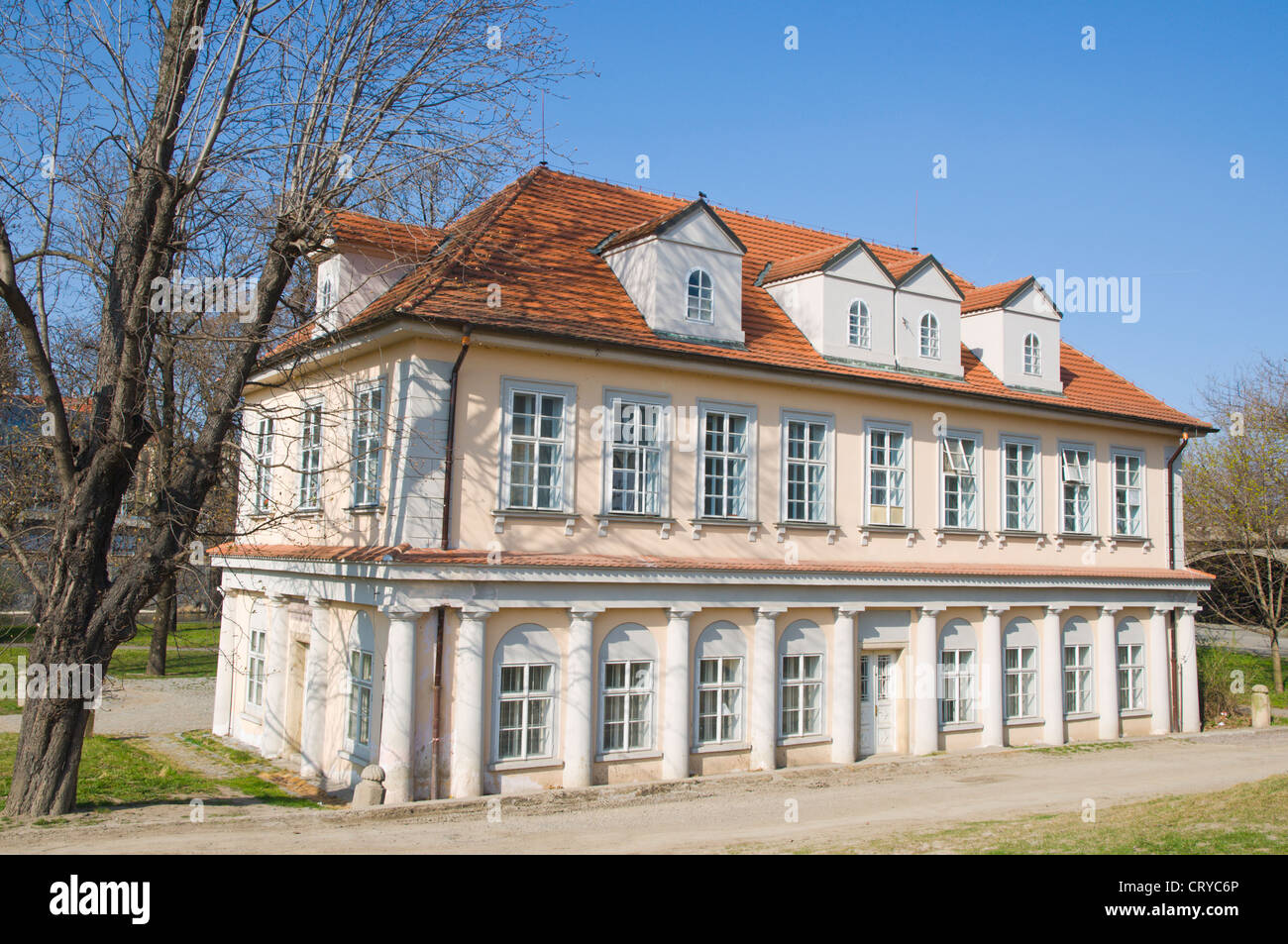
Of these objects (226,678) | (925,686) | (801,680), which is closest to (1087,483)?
(925,686)

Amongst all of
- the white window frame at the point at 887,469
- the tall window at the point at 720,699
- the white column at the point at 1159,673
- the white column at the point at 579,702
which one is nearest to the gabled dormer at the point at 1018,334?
the white window frame at the point at 887,469

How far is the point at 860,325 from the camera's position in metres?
20.5

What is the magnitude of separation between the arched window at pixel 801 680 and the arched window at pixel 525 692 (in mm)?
4434

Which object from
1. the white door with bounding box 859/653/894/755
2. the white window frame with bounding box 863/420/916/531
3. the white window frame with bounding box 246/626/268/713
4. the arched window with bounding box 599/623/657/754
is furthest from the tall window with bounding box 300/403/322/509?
the white door with bounding box 859/653/894/755

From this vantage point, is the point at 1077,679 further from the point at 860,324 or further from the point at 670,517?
the point at 670,517

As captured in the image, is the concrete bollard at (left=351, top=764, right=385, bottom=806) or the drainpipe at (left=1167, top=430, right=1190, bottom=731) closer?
the concrete bollard at (left=351, top=764, right=385, bottom=806)

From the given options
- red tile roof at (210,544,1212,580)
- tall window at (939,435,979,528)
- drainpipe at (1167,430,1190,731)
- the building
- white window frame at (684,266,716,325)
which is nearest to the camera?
red tile roof at (210,544,1212,580)

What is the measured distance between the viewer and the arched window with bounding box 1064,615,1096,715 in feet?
74.3

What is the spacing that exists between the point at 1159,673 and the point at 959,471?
7412 millimetres

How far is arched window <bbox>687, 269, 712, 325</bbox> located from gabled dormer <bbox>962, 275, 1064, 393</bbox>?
305 inches

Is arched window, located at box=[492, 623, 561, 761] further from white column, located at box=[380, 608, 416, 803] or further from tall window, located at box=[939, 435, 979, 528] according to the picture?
tall window, located at box=[939, 435, 979, 528]

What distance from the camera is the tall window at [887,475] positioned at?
20062mm

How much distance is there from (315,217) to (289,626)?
326 inches

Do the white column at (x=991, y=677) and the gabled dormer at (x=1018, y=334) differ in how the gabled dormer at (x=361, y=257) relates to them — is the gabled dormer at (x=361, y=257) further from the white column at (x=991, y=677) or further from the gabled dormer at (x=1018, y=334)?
the white column at (x=991, y=677)
